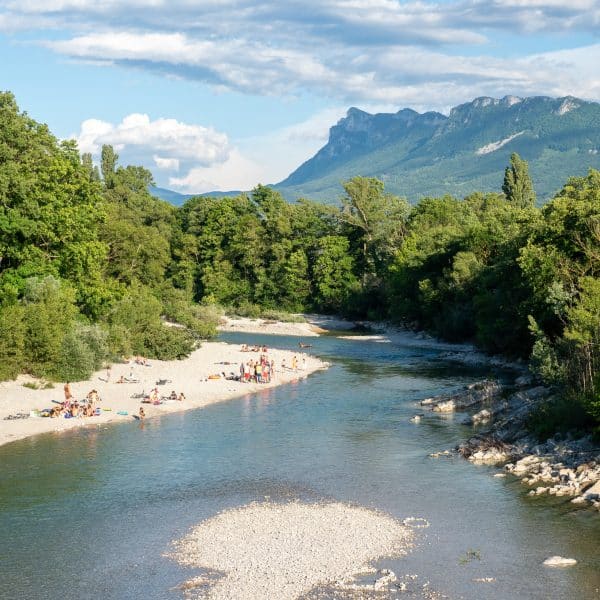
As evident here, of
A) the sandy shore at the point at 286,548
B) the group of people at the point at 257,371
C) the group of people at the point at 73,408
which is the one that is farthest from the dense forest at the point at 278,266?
the sandy shore at the point at 286,548

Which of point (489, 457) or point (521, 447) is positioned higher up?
point (521, 447)

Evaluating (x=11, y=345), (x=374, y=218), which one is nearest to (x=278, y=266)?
(x=374, y=218)

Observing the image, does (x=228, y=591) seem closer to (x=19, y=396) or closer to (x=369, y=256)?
(x=19, y=396)

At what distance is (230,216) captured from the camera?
133375 mm

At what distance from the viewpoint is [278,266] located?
127 m

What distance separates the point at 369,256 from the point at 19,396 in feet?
253

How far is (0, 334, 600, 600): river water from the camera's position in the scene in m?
27.7

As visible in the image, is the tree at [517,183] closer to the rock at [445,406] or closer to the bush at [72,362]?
the rock at [445,406]

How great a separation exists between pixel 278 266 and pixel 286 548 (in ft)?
323

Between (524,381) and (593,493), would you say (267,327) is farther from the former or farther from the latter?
(593,493)

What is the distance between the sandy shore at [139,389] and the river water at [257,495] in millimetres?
1800

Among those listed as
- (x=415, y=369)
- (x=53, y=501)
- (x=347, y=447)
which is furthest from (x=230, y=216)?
(x=53, y=501)

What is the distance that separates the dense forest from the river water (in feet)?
25.5

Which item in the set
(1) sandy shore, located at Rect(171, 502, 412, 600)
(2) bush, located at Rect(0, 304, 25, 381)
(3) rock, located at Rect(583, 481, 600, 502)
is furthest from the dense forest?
(1) sandy shore, located at Rect(171, 502, 412, 600)
